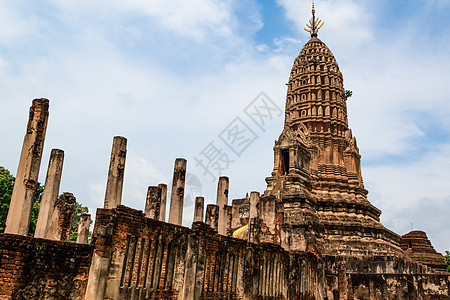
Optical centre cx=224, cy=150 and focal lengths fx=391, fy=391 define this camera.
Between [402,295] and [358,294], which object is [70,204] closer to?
[358,294]

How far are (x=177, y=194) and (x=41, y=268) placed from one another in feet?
23.0

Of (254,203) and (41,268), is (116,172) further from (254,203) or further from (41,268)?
(254,203)

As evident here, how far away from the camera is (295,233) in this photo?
61.7 ft

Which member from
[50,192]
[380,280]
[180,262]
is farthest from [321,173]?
[50,192]

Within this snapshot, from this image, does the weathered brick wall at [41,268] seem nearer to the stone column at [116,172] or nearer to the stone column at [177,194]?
the stone column at [116,172]

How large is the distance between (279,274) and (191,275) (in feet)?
15.8

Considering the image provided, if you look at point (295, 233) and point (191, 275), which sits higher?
point (295, 233)

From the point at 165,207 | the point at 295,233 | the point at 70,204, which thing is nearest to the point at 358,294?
the point at 295,233

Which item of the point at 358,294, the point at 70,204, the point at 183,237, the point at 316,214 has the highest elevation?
the point at 316,214

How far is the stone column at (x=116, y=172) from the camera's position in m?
11.9

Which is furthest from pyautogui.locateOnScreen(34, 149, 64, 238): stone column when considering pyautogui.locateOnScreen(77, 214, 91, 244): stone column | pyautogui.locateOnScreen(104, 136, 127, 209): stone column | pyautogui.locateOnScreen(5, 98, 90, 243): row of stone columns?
pyautogui.locateOnScreen(77, 214, 91, 244): stone column

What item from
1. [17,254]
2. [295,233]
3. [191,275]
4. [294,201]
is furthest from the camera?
[294,201]

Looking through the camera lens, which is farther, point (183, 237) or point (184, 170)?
point (184, 170)

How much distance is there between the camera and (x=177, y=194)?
14633mm
